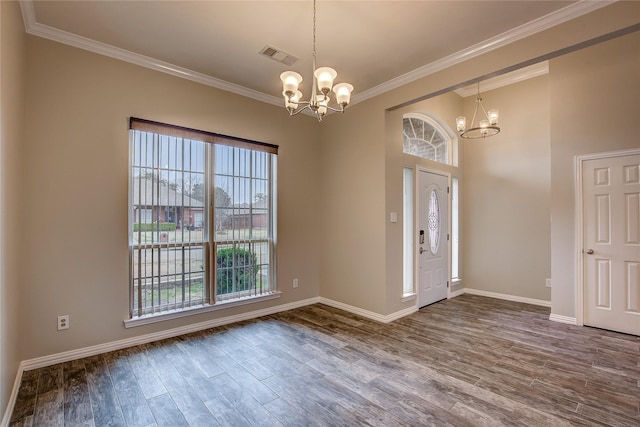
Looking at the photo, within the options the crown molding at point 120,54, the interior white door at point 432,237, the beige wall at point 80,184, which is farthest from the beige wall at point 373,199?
the beige wall at point 80,184

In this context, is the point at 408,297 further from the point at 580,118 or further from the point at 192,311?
the point at 580,118

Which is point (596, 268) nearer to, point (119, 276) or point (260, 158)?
point (260, 158)

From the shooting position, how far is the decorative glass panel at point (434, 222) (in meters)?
4.54

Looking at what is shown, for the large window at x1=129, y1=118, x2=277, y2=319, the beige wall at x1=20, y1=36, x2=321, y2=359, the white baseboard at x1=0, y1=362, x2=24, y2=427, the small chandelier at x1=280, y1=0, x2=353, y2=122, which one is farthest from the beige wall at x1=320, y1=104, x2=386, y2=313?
the white baseboard at x1=0, y1=362, x2=24, y2=427

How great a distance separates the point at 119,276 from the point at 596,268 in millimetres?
5393

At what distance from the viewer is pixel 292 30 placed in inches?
106

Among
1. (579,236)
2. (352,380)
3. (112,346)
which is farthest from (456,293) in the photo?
(112,346)

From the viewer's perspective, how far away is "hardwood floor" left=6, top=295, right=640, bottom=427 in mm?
1990

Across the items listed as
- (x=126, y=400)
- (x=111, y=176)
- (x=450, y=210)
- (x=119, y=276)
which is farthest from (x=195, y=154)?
(x=450, y=210)

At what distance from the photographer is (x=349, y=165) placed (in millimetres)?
4258

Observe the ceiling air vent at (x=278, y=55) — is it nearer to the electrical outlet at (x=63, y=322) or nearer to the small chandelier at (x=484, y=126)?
the small chandelier at (x=484, y=126)

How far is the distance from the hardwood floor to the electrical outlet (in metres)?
0.32

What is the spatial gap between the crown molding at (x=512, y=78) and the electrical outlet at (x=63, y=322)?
613cm

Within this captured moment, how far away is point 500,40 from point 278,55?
6.98 ft
